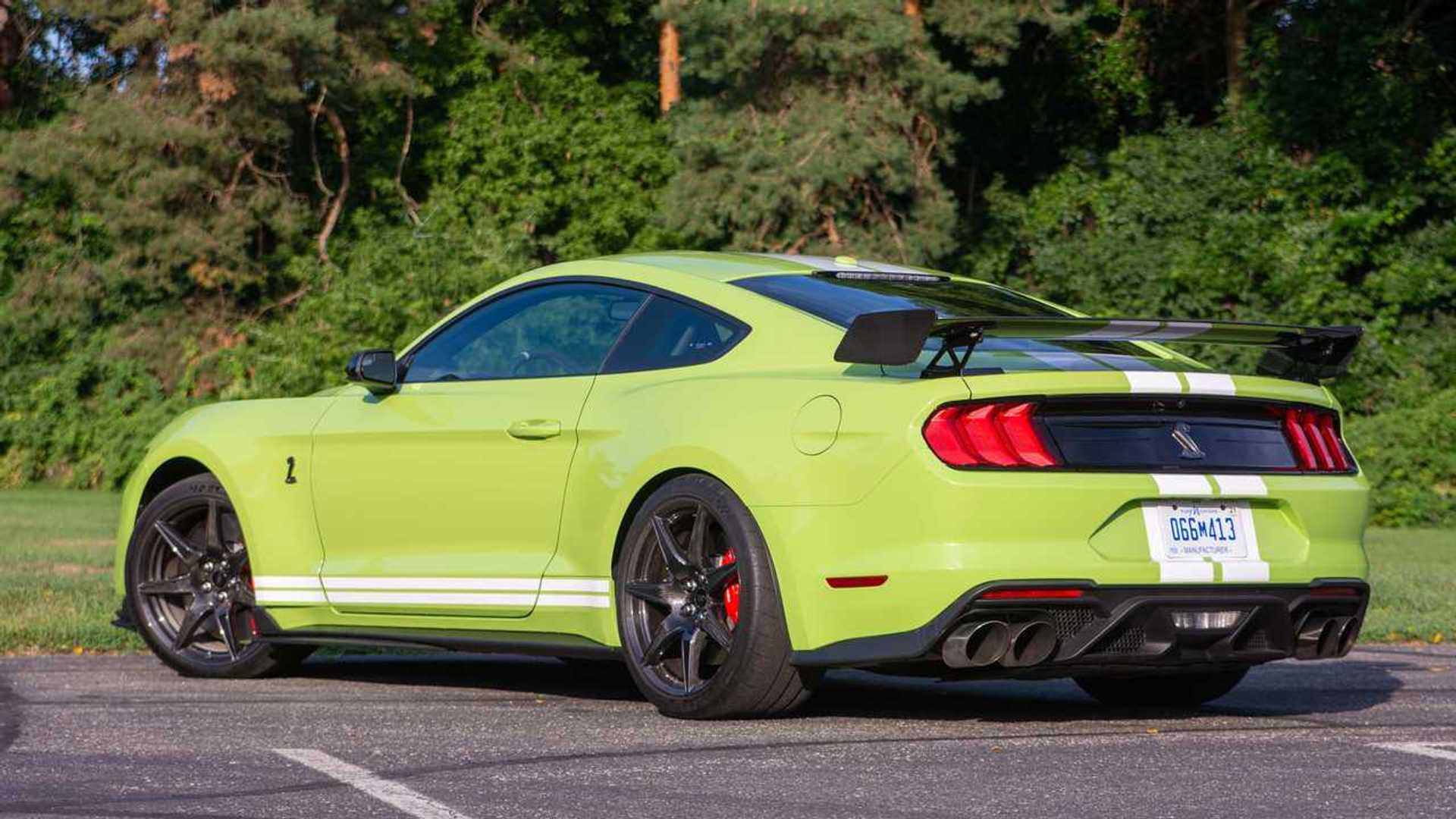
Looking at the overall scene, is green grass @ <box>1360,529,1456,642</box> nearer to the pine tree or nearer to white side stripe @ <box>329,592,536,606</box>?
white side stripe @ <box>329,592,536,606</box>

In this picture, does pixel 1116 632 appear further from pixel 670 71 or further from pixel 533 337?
pixel 670 71

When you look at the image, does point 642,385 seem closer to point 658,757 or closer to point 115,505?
point 658,757

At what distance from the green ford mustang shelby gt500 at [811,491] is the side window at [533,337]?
0.01 m

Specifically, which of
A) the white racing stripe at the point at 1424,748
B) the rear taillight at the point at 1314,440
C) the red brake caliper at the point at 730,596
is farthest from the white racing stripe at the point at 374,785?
the rear taillight at the point at 1314,440

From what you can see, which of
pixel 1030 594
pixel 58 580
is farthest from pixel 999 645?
pixel 58 580

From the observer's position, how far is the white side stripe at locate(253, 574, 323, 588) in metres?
8.04

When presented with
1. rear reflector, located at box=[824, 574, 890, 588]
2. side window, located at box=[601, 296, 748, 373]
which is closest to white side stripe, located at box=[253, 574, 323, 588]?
side window, located at box=[601, 296, 748, 373]

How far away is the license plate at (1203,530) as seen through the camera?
21.2 feet

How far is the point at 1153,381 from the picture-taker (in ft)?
21.4

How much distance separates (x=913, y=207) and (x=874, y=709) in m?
22.2

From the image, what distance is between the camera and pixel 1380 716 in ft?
23.8

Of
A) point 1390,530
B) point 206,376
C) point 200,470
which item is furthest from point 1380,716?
point 206,376

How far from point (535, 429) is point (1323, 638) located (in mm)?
2542

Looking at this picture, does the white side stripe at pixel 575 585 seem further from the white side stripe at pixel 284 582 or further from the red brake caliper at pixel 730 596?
the white side stripe at pixel 284 582
